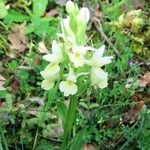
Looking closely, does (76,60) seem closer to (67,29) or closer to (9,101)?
(67,29)

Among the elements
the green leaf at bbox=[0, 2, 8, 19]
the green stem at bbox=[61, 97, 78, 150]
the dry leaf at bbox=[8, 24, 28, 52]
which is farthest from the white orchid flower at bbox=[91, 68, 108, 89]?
the green leaf at bbox=[0, 2, 8, 19]

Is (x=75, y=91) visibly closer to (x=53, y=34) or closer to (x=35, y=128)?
(x=35, y=128)

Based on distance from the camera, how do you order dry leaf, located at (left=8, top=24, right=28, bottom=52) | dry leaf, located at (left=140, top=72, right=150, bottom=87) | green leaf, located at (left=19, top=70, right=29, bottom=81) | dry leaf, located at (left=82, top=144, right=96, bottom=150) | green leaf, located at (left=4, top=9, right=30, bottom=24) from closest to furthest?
dry leaf, located at (left=82, top=144, right=96, bottom=150)
green leaf, located at (left=19, top=70, right=29, bottom=81)
dry leaf, located at (left=140, top=72, right=150, bottom=87)
dry leaf, located at (left=8, top=24, right=28, bottom=52)
green leaf, located at (left=4, top=9, right=30, bottom=24)

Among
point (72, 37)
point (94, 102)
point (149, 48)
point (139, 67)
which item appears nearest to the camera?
point (72, 37)

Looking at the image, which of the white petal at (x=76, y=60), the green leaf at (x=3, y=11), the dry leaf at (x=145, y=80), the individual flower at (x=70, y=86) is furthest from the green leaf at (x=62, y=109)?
the green leaf at (x=3, y=11)

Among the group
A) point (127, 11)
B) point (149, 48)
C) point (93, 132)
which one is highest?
point (127, 11)

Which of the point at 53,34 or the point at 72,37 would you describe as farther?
the point at 53,34

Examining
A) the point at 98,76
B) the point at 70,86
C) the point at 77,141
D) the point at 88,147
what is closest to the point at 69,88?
the point at 70,86

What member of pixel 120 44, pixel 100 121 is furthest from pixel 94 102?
pixel 120 44

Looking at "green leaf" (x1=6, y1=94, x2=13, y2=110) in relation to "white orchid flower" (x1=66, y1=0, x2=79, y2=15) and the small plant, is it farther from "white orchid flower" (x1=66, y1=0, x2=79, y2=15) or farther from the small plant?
"white orchid flower" (x1=66, y1=0, x2=79, y2=15)
